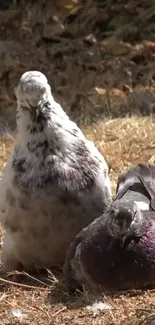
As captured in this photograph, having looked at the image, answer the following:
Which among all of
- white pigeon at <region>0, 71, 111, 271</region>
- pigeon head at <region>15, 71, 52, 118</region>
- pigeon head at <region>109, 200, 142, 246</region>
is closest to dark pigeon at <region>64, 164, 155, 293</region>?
pigeon head at <region>109, 200, 142, 246</region>

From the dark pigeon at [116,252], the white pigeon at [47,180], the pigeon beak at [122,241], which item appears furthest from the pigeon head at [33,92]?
the pigeon beak at [122,241]

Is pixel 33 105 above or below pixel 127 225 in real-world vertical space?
above

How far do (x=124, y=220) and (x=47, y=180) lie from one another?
1.94 ft

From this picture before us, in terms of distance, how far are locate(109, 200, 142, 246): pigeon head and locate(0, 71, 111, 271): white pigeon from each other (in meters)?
0.40

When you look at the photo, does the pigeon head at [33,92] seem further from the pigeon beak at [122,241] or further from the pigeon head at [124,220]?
the pigeon beak at [122,241]

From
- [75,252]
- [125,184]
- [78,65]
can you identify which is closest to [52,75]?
[78,65]

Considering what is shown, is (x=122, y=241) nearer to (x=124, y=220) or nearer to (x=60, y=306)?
(x=124, y=220)

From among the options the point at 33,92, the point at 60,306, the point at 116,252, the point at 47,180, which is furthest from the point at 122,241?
the point at 33,92

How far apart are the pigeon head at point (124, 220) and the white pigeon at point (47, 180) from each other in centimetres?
40

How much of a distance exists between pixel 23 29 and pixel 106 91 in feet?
5.15

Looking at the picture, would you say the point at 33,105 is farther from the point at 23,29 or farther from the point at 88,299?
the point at 23,29

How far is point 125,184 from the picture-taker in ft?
17.3

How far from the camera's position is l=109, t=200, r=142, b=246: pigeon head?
177 inches

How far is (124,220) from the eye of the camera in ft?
14.8
